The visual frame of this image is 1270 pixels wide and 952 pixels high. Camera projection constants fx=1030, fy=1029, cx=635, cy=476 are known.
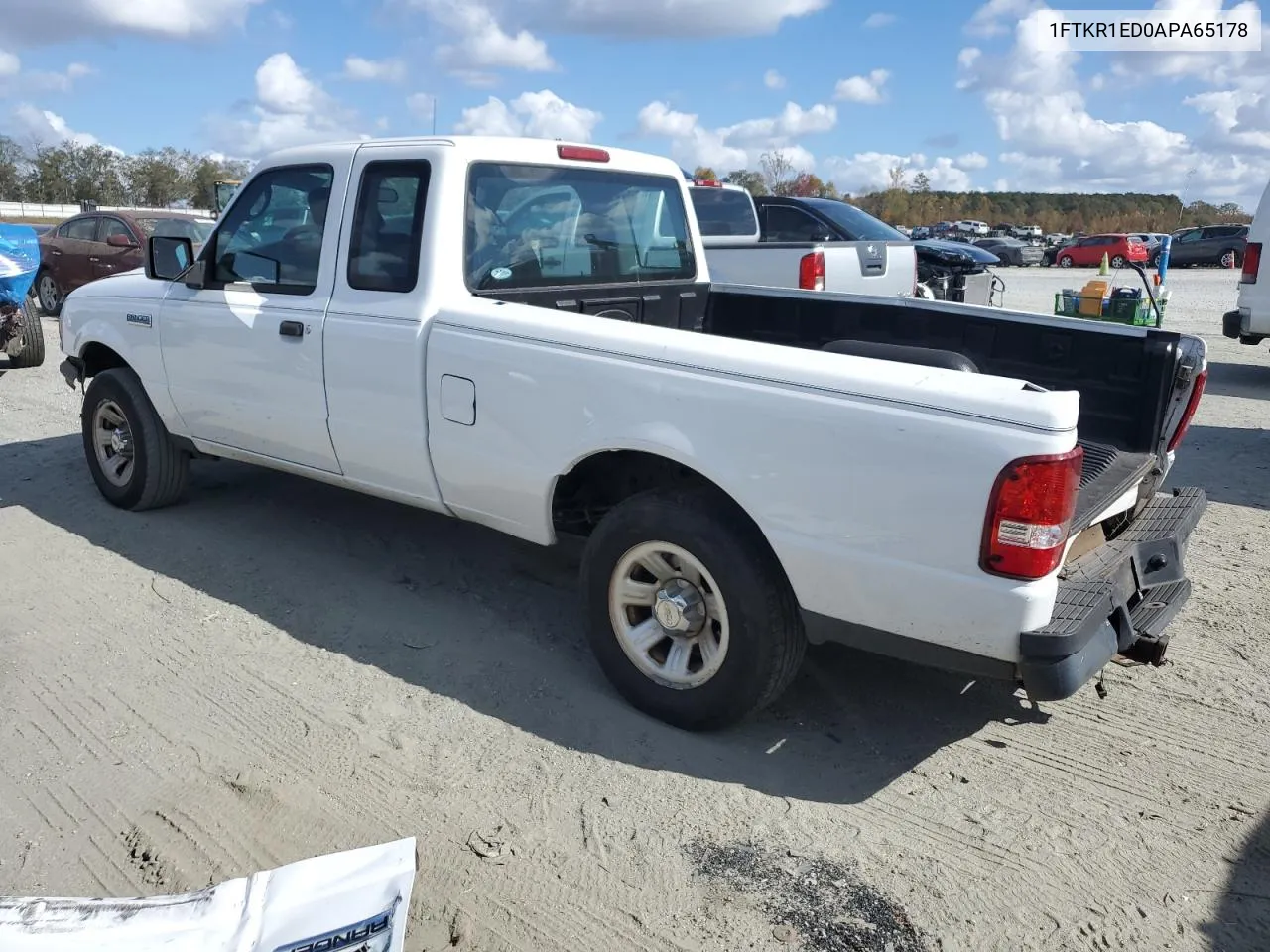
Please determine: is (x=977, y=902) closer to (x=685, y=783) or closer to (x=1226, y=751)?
(x=685, y=783)

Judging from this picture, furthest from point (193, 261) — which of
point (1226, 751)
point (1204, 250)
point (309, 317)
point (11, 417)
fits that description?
point (1204, 250)

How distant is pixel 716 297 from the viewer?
17.8ft

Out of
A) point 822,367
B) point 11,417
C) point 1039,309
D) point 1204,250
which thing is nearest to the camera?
point 822,367

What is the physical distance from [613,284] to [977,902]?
2947 mm

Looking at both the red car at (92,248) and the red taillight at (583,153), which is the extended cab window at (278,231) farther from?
the red car at (92,248)

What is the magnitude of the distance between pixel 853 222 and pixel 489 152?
8.41 meters

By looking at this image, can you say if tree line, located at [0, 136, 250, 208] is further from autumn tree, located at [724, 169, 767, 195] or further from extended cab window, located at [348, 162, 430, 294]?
extended cab window, located at [348, 162, 430, 294]

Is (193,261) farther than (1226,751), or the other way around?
(193,261)

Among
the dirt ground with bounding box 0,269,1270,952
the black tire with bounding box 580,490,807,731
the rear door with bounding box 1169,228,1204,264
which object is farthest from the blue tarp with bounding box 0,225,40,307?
the rear door with bounding box 1169,228,1204,264

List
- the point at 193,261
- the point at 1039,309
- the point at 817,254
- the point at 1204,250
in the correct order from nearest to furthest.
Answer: the point at 193,261 → the point at 817,254 → the point at 1039,309 → the point at 1204,250

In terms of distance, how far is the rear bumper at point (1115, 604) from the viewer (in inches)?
111

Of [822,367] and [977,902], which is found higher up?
[822,367]

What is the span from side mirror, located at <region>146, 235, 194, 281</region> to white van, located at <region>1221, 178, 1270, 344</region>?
9.49 m

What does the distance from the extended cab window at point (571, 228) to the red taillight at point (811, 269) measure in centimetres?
397
